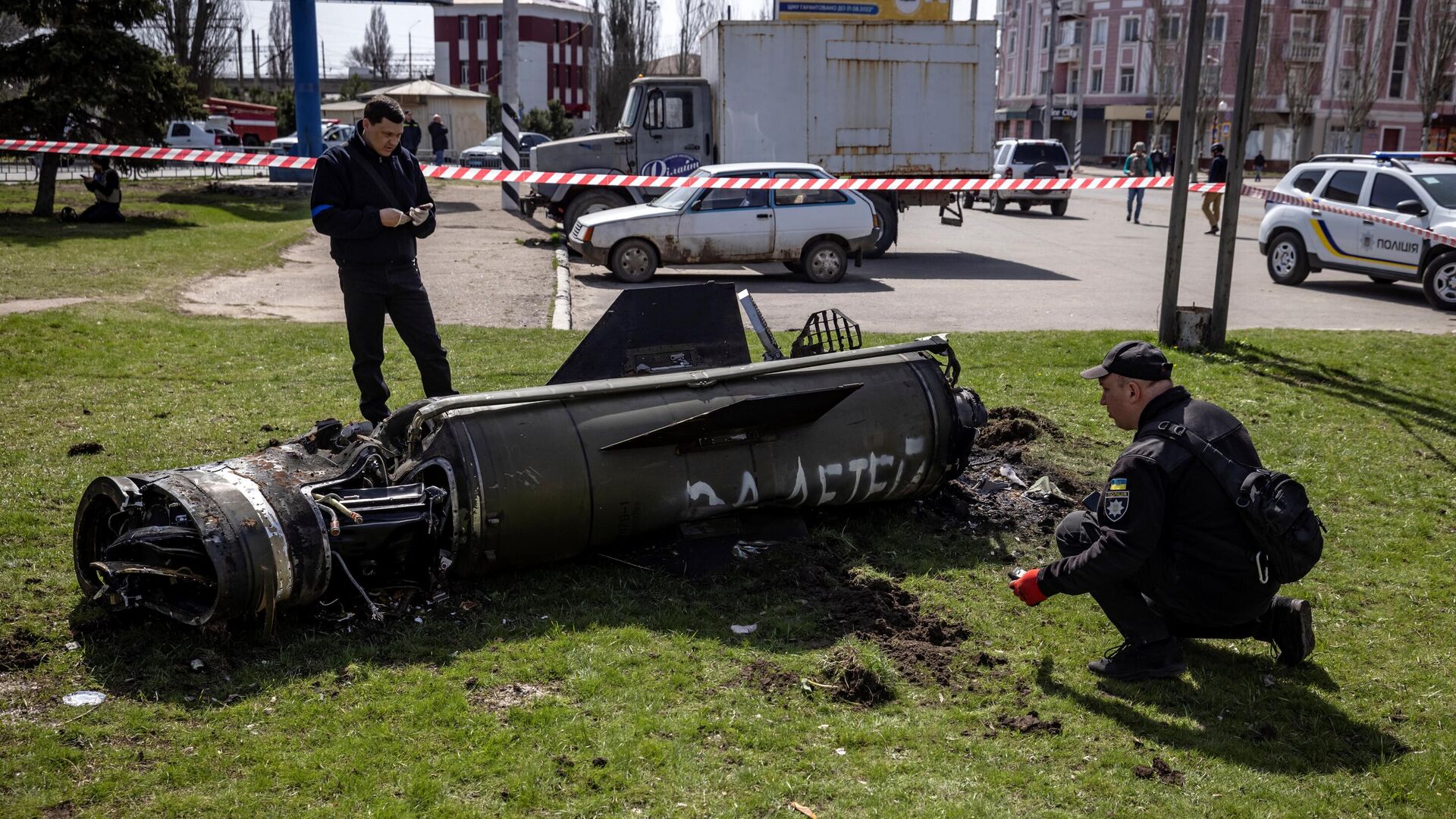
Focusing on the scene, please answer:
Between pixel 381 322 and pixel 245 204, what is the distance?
64.0 ft

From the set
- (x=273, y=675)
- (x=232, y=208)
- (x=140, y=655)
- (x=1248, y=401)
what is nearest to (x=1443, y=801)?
(x=273, y=675)

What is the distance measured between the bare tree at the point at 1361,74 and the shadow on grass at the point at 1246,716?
50579 mm

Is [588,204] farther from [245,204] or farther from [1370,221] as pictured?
[1370,221]

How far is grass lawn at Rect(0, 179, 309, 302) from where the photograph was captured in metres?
11.8

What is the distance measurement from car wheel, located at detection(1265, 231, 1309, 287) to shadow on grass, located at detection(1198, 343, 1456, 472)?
610cm

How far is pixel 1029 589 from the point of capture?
420 centimetres

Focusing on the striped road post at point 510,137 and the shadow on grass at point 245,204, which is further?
the shadow on grass at point 245,204

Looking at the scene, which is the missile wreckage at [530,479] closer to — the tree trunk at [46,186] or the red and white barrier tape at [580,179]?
the red and white barrier tape at [580,179]

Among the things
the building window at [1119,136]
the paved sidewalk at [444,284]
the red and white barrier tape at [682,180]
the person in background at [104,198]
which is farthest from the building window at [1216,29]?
the person in background at [104,198]

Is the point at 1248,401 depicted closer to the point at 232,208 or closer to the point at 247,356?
the point at 247,356

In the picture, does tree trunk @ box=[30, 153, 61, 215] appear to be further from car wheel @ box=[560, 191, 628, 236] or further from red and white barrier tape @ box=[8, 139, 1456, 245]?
car wheel @ box=[560, 191, 628, 236]

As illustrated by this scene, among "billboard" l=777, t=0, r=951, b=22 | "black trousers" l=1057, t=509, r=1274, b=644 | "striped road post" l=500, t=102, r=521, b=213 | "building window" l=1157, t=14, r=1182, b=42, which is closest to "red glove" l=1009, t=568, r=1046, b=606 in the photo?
"black trousers" l=1057, t=509, r=1274, b=644

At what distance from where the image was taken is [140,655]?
3.98 metres

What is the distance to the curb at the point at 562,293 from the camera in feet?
36.8
